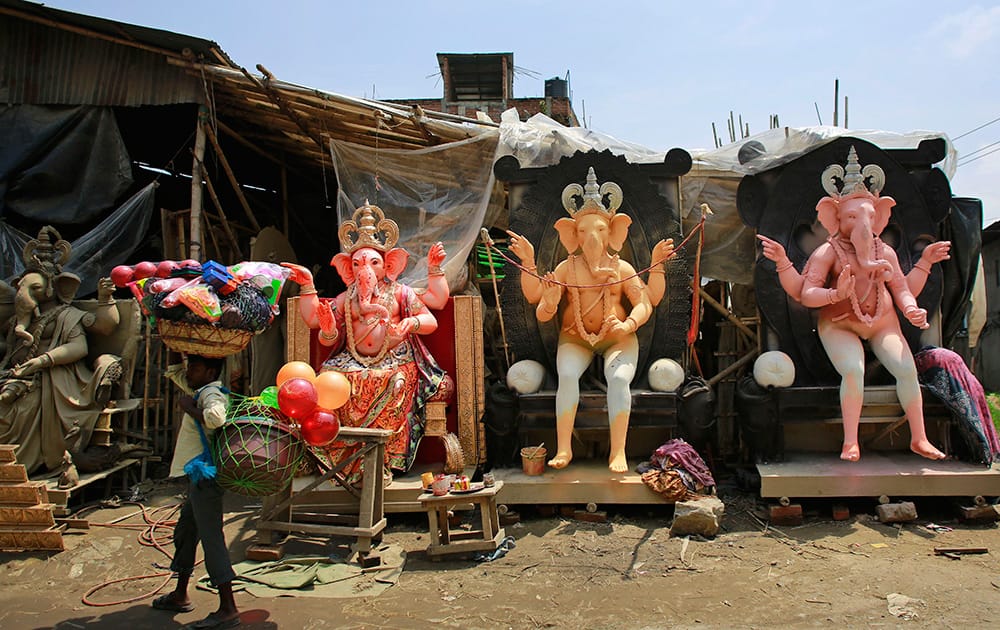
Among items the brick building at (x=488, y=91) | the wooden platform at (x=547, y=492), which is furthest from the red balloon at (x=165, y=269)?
the brick building at (x=488, y=91)

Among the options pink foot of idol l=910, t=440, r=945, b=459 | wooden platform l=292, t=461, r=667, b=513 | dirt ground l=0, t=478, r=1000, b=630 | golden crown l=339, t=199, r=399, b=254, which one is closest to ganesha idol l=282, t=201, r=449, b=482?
golden crown l=339, t=199, r=399, b=254

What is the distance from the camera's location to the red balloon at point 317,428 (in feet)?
12.3

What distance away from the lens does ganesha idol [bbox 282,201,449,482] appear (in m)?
5.23

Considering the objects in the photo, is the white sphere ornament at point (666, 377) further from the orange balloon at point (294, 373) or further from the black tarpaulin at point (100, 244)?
the black tarpaulin at point (100, 244)

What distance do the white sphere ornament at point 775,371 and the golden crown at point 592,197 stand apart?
1604 mm

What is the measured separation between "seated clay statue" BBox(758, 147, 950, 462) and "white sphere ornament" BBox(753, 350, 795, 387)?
1.09 ft

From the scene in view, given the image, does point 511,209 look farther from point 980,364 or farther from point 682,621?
point 980,364

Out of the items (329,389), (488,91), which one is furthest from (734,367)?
(488,91)

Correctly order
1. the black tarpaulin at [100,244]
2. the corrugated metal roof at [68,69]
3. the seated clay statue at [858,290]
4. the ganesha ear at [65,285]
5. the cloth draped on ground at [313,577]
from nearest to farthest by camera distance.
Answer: the cloth draped on ground at [313,577] < the seated clay statue at [858,290] < the ganesha ear at [65,285] < the black tarpaulin at [100,244] < the corrugated metal roof at [68,69]

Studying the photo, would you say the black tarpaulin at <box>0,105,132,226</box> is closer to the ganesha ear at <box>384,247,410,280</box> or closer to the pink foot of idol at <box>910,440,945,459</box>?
the ganesha ear at <box>384,247,410,280</box>

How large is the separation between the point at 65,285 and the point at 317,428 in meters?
3.74

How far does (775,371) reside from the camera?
16.9ft

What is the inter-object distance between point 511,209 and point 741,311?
2.45 m

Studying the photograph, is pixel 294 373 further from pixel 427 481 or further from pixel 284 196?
pixel 284 196
